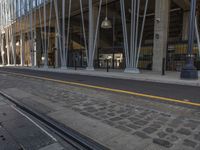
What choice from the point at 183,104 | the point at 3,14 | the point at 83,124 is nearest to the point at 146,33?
the point at 183,104

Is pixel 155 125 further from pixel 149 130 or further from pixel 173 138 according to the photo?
pixel 173 138

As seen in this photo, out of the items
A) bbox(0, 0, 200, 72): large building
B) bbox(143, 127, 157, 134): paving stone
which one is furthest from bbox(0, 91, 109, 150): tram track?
bbox(0, 0, 200, 72): large building

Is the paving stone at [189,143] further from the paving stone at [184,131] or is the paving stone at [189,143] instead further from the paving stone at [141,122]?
the paving stone at [141,122]

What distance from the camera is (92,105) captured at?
542 centimetres

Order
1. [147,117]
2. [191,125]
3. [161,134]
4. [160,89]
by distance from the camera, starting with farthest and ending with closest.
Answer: [160,89] < [147,117] < [191,125] < [161,134]

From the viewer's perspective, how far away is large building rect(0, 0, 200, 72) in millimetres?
17109

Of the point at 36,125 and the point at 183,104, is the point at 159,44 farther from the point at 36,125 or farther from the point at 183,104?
the point at 36,125

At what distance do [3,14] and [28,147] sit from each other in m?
57.2

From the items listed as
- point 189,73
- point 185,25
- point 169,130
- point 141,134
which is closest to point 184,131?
point 169,130

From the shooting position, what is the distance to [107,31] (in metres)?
30.3

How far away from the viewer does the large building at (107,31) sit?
17109 mm

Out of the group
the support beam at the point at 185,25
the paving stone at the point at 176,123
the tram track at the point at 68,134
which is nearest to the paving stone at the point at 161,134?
the paving stone at the point at 176,123

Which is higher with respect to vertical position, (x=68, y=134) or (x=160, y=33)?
(x=160, y=33)

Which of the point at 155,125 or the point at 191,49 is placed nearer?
the point at 155,125
